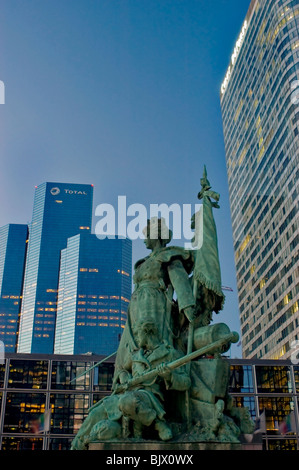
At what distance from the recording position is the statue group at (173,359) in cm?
1119

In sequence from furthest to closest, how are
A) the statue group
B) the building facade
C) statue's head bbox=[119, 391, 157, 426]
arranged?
1. the building facade
2. the statue group
3. statue's head bbox=[119, 391, 157, 426]

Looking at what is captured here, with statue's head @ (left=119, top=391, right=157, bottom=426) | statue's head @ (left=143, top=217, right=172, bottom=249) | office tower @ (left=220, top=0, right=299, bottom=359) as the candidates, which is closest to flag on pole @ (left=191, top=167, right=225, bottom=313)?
→ statue's head @ (left=143, top=217, right=172, bottom=249)

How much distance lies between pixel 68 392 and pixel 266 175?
54.3 metres

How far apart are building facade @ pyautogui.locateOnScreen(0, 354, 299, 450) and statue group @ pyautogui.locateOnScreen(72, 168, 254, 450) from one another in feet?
220

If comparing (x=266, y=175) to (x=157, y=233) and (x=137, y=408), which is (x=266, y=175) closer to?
(x=157, y=233)

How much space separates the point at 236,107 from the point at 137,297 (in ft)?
371

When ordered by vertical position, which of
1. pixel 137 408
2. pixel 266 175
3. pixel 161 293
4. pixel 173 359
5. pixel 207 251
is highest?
pixel 266 175

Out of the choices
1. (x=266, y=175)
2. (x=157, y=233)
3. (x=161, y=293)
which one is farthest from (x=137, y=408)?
(x=266, y=175)

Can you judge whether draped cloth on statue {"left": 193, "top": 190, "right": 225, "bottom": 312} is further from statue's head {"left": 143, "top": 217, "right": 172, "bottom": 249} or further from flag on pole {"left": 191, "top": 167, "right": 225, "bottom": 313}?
statue's head {"left": 143, "top": 217, "right": 172, "bottom": 249}

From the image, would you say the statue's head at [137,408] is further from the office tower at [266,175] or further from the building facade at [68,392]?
the office tower at [266,175]

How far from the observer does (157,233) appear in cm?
1555

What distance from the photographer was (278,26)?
93.3 m

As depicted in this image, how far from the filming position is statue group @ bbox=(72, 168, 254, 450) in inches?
440
